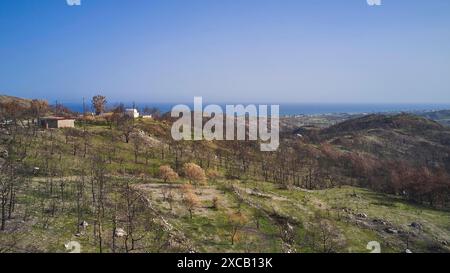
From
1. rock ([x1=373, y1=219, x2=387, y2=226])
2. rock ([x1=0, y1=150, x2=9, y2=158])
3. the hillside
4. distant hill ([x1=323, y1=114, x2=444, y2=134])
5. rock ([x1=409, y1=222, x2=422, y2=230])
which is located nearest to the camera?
the hillside

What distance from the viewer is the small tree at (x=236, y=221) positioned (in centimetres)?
3656

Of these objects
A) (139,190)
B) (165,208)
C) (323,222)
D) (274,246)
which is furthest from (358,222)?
(139,190)

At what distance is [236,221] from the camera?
1533 inches

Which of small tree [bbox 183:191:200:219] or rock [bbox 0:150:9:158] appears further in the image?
rock [bbox 0:150:9:158]

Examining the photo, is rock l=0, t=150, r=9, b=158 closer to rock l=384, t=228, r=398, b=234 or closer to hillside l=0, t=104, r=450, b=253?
hillside l=0, t=104, r=450, b=253

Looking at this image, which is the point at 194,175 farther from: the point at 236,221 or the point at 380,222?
the point at 380,222

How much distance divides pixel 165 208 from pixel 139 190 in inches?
195

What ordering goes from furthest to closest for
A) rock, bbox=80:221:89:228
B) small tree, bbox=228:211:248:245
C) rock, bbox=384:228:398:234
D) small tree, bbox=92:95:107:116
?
small tree, bbox=92:95:107:116 → rock, bbox=384:228:398:234 → small tree, bbox=228:211:248:245 → rock, bbox=80:221:89:228

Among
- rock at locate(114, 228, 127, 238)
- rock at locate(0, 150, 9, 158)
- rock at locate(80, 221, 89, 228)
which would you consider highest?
rock at locate(0, 150, 9, 158)

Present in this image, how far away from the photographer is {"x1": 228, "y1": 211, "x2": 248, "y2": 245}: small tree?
120 ft

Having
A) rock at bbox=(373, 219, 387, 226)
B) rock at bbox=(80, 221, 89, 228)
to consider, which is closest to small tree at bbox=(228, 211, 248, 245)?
rock at bbox=(80, 221, 89, 228)
